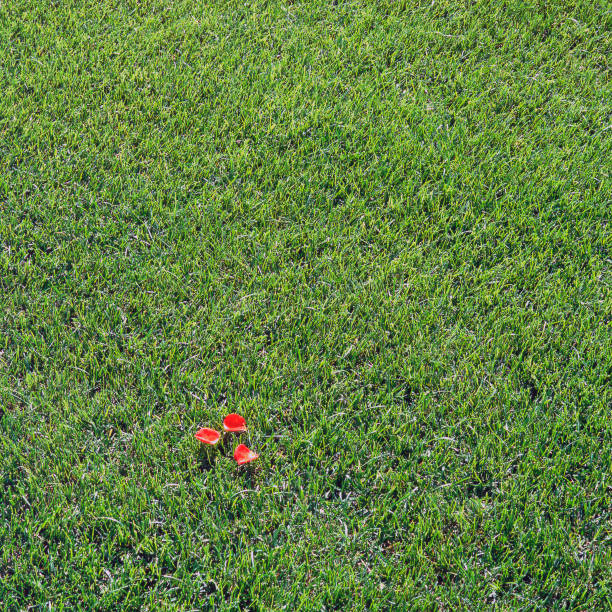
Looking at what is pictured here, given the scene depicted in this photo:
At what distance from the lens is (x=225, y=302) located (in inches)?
118

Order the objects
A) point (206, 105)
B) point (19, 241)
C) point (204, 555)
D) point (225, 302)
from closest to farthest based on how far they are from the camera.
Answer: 1. point (204, 555)
2. point (225, 302)
3. point (19, 241)
4. point (206, 105)

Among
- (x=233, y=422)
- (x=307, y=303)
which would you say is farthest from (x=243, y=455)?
(x=307, y=303)

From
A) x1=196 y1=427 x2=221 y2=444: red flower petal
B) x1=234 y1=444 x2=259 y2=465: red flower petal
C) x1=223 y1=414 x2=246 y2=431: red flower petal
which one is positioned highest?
x1=223 y1=414 x2=246 y2=431: red flower petal

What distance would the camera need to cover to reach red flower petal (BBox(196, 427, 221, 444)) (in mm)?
2504

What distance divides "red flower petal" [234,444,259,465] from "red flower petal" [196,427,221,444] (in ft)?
0.27

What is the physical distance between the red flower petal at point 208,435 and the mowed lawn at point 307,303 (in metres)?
0.06

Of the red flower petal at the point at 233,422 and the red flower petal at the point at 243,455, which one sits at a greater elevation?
the red flower petal at the point at 233,422

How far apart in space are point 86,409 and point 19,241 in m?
1.01

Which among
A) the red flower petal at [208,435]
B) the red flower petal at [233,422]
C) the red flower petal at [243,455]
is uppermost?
the red flower petal at [233,422]

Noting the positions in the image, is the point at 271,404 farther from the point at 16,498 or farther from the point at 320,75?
the point at 320,75

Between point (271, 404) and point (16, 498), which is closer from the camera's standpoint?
point (16, 498)

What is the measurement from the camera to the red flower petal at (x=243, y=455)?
246cm

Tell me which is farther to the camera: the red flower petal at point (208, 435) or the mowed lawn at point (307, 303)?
the red flower petal at point (208, 435)

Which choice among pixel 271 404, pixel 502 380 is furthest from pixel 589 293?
pixel 271 404
